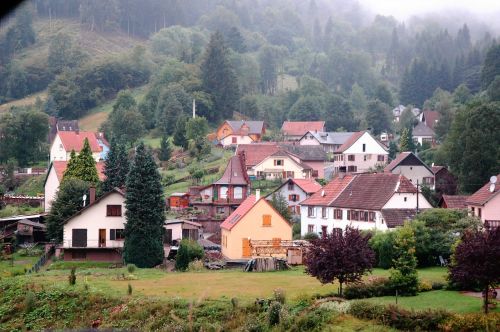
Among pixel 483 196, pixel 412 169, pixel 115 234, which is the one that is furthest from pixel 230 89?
pixel 483 196

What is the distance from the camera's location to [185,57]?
469 feet

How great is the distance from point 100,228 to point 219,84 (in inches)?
2730

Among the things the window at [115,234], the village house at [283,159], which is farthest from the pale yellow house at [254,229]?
the village house at [283,159]

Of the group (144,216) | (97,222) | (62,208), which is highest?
(62,208)

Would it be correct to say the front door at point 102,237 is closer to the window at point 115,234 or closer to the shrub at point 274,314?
the window at point 115,234

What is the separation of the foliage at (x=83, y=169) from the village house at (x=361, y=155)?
86.8 feet

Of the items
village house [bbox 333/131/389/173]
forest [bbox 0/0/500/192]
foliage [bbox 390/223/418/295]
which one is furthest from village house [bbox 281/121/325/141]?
foliage [bbox 390/223/418/295]

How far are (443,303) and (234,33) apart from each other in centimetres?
14905

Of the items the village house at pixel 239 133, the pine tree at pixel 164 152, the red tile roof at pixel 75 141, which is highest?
the village house at pixel 239 133

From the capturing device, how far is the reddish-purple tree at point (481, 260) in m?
30.8

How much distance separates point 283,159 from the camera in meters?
79.2

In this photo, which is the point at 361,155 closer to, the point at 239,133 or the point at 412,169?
the point at 412,169


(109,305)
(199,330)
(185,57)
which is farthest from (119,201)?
(185,57)

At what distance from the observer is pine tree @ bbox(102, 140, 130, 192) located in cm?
6366
